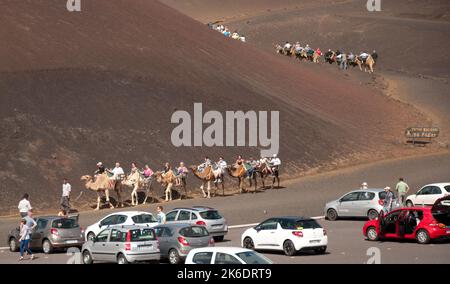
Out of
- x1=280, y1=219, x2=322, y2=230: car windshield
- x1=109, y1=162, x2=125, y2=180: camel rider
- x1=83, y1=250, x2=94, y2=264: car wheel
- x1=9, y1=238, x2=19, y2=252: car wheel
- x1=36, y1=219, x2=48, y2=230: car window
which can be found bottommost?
x1=9, y1=238, x2=19, y2=252: car wheel

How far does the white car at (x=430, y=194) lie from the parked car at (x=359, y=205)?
3123 millimetres

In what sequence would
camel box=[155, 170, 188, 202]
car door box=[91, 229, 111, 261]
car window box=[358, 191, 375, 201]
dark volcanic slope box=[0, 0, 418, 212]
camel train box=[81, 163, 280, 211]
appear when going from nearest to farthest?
car door box=[91, 229, 111, 261]
car window box=[358, 191, 375, 201]
camel train box=[81, 163, 280, 211]
camel box=[155, 170, 188, 202]
dark volcanic slope box=[0, 0, 418, 212]

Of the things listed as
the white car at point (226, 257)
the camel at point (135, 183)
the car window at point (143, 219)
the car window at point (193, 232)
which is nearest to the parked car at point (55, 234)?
the car window at point (143, 219)

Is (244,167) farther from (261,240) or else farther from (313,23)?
(313,23)

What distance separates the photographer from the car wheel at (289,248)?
27875 mm

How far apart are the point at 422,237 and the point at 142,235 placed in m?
10.5

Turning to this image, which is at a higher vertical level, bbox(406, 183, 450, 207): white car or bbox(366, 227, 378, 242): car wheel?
bbox(406, 183, 450, 207): white car

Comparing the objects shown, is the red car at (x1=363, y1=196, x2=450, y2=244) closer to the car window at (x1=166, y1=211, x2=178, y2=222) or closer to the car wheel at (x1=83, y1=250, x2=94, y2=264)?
the car window at (x1=166, y1=211, x2=178, y2=222)

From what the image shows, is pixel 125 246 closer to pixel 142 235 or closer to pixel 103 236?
pixel 142 235

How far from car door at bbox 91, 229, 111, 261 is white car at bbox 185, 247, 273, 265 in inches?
213

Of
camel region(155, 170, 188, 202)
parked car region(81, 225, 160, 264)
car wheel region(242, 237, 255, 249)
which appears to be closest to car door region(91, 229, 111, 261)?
parked car region(81, 225, 160, 264)

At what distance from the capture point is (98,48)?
5703cm

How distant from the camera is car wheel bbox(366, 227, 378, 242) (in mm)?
30531

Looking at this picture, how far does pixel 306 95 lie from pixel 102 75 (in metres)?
19.9
